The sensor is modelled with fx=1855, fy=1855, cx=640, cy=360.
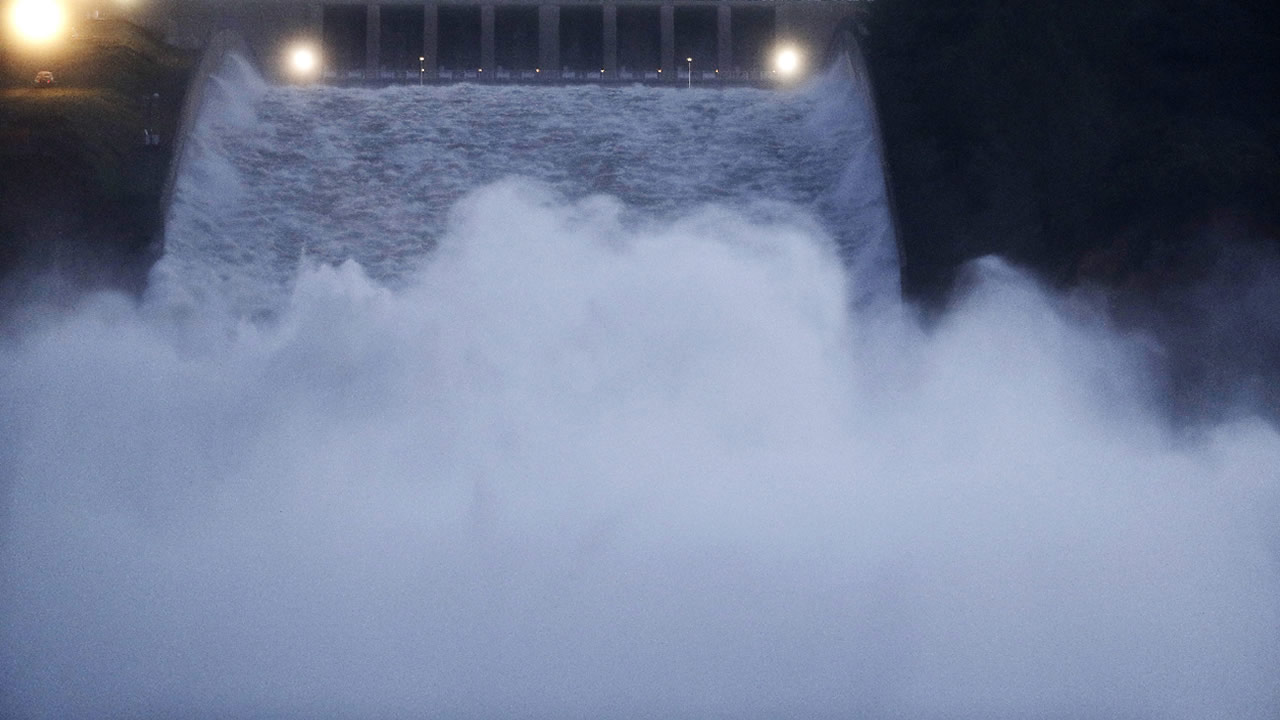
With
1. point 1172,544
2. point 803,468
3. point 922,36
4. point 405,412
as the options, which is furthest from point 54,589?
point 922,36

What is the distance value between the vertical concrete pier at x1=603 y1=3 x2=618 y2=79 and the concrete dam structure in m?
0.03

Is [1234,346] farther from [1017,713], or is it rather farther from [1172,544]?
[1017,713]

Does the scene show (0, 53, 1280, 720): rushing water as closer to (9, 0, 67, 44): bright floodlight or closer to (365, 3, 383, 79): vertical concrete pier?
(9, 0, 67, 44): bright floodlight

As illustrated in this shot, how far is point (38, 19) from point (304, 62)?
493 inches

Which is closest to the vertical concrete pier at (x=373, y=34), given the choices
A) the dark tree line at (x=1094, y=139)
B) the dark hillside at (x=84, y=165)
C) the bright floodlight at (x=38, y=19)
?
the bright floodlight at (x=38, y=19)

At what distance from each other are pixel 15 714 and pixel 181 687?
4.92ft

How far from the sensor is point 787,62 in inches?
2010

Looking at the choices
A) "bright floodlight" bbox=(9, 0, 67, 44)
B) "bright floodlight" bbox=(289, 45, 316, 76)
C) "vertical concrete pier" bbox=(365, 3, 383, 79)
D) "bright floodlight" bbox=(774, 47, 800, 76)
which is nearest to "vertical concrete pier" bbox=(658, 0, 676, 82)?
"bright floodlight" bbox=(774, 47, 800, 76)

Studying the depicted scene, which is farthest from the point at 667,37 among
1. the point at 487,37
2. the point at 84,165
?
the point at 84,165

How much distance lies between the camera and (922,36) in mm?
35375

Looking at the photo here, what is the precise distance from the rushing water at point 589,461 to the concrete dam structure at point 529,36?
1502cm

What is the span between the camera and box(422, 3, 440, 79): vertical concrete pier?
181 feet

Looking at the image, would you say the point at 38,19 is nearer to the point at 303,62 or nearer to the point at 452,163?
the point at 452,163

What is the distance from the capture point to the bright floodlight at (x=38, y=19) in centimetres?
3819
